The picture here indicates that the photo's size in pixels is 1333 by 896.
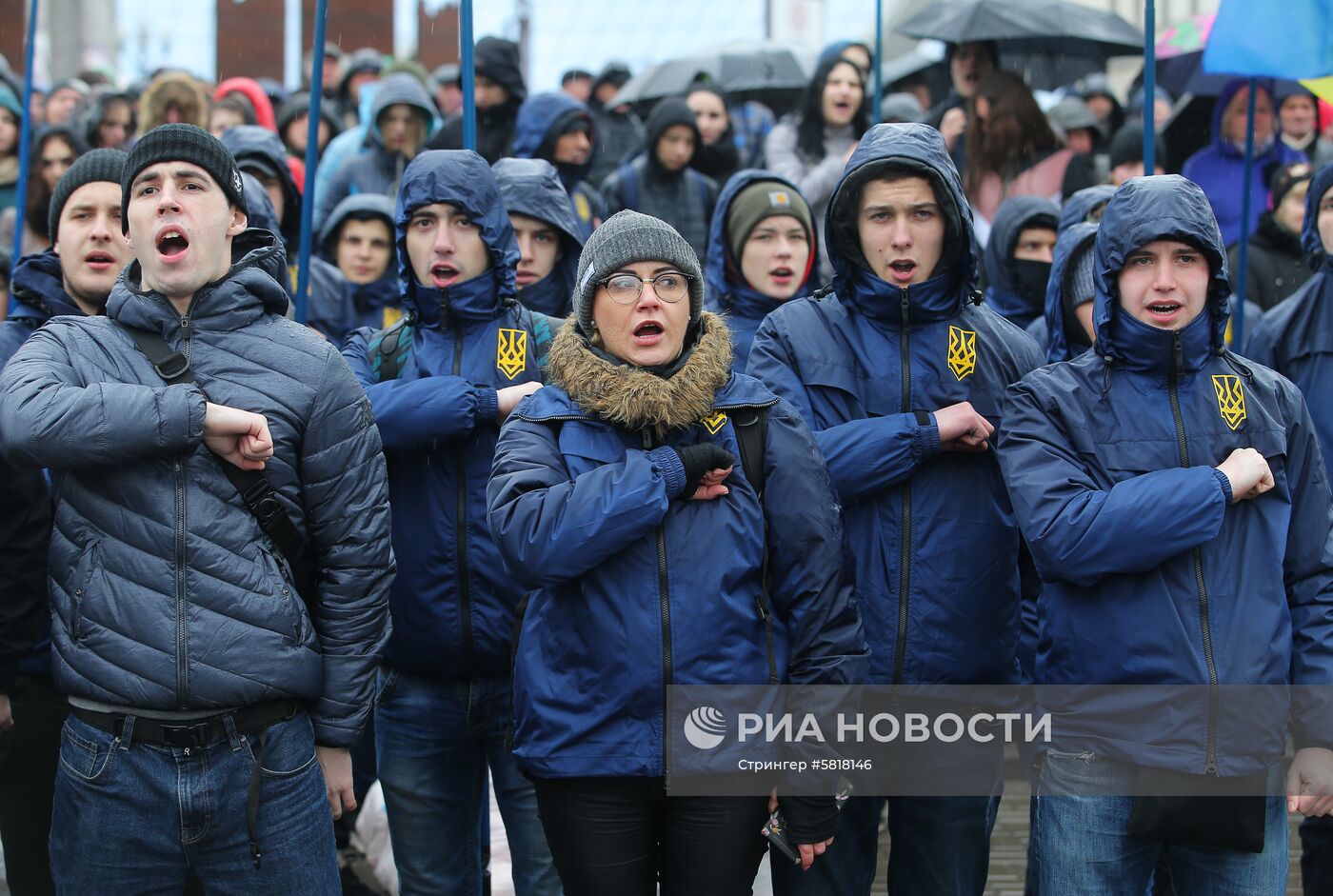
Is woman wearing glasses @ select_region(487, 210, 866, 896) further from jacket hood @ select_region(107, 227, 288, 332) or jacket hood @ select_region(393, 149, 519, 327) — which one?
jacket hood @ select_region(393, 149, 519, 327)

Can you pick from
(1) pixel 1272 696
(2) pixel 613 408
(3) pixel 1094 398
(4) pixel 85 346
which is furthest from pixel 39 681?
(1) pixel 1272 696

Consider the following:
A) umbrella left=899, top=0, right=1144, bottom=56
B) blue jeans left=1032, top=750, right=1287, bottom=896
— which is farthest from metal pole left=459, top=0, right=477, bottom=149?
umbrella left=899, top=0, right=1144, bottom=56

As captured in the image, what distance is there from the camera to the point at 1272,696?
11.5 feet

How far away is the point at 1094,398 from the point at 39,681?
2.87m

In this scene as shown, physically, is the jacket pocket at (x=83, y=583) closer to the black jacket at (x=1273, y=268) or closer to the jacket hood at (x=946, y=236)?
the jacket hood at (x=946, y=236)

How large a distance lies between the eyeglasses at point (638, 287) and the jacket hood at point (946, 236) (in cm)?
73

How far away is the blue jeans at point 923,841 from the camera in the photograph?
3900mm

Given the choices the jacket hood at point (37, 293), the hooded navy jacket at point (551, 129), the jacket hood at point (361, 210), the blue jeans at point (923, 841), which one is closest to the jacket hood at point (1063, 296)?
the blue jeans at point (923, 841)

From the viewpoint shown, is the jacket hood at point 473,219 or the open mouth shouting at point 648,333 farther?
the jacket hood at point 473,219

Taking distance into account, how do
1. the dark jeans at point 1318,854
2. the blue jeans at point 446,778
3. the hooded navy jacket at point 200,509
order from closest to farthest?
the hooded navy jacket at point 200,509, the blue jeans at point 446,778, the dark jeans at point 1318,854

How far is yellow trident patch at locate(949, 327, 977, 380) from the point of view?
13.4 ft

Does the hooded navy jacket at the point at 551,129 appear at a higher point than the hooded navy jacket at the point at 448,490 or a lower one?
higher

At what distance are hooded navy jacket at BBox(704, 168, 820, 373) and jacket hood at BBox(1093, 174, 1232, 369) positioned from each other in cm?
180

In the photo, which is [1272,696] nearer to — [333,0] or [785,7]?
[785,7]
